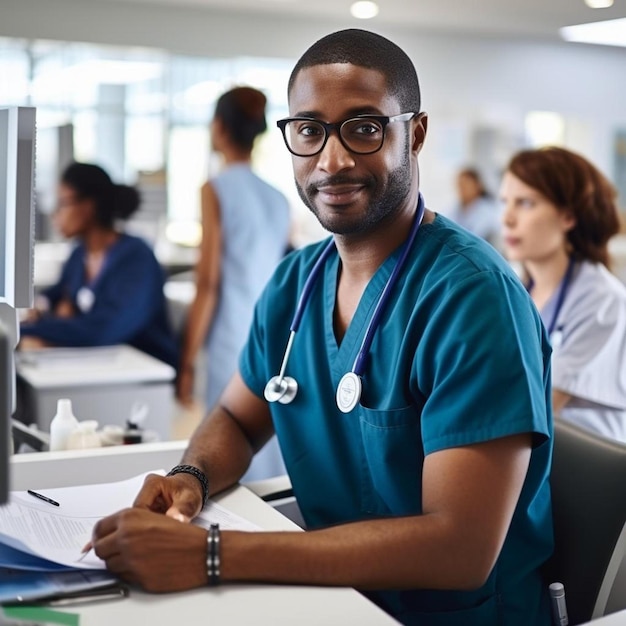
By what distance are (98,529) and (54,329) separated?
7.16ft

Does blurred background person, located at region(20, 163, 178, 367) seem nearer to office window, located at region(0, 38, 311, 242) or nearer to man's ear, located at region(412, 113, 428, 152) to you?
man's ear, located at region(412, 113, 428, 152)

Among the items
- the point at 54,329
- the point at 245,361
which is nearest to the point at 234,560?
the point at 245,361

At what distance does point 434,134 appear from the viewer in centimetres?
598

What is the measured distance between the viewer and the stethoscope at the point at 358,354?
1.24m

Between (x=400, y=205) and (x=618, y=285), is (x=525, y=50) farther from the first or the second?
(x=400, y=205)

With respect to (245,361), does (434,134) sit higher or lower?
higher

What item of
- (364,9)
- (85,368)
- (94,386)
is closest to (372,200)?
(94,386)

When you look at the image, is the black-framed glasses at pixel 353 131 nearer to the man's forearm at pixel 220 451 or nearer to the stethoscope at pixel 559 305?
the man's forearm at pixel 220 451

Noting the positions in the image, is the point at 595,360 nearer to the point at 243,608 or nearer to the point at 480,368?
the point at 480,368

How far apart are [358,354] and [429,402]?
171 millimetres

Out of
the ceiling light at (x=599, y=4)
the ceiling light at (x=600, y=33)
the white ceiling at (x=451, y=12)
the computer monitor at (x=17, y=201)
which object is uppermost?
the ceiling light at (x=600, y=33)

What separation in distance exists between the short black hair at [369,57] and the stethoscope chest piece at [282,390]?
0.44 meters

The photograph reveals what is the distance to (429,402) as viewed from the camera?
3.69ft

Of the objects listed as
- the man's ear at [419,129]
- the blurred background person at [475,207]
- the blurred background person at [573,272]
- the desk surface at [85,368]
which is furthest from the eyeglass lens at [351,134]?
the blurred background person at [475,207]
